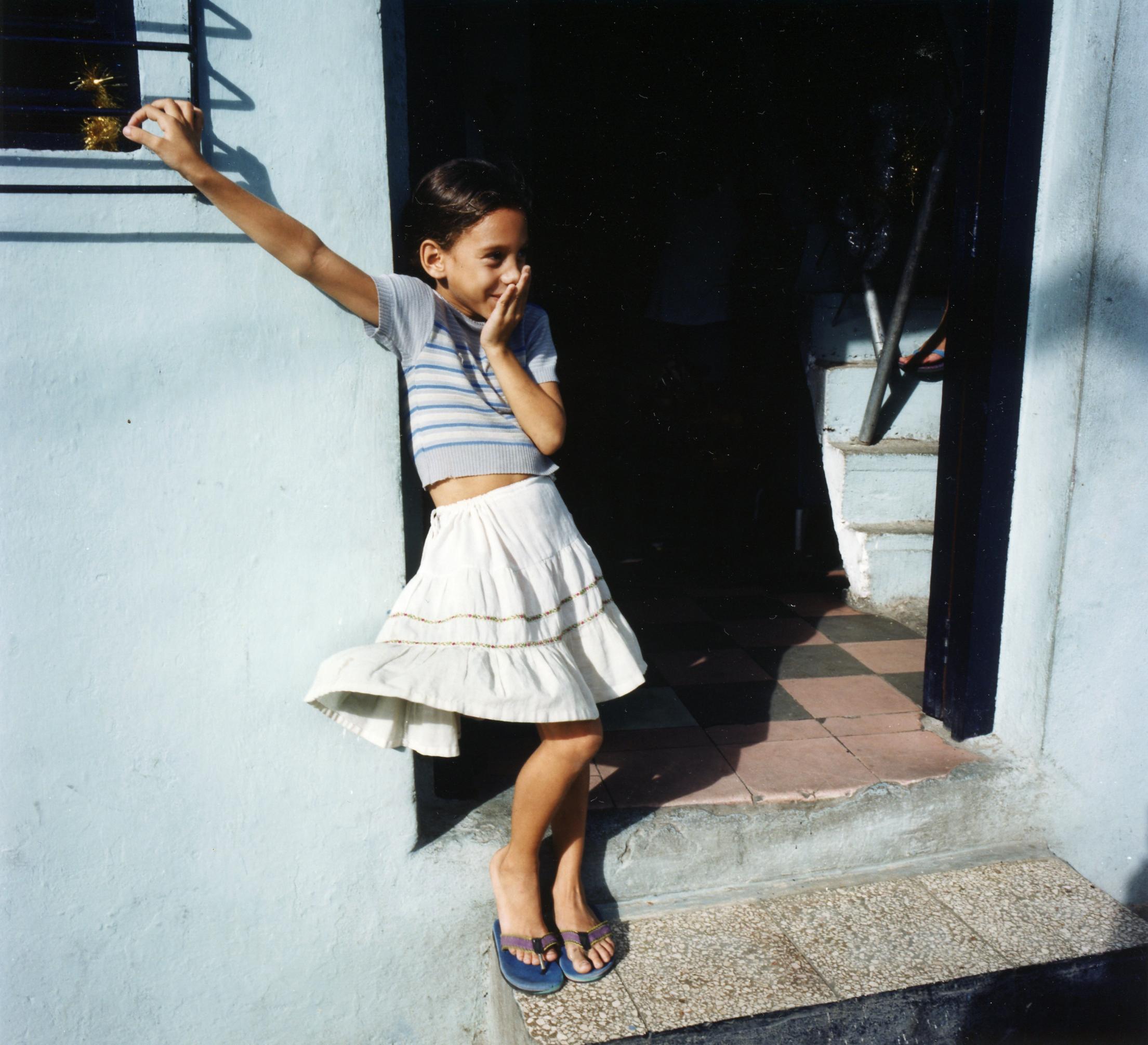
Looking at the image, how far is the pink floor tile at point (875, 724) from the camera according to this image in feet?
8.23

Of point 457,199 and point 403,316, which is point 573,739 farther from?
point 457,199

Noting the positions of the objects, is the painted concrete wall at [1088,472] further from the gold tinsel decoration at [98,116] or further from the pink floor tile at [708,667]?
the gold tinsel decoration at [98,116]

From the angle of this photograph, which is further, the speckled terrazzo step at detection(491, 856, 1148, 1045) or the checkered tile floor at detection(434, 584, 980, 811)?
the checkered tile floor at detection(434, 584, 980, 811)

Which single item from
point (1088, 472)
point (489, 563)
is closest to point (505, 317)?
point (489, 563)

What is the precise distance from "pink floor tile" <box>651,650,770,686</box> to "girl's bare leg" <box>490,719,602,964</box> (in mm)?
1246

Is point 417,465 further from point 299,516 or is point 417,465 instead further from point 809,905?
point 809,905

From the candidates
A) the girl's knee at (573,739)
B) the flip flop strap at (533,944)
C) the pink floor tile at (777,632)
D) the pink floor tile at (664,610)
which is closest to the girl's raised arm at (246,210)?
the girl's knee at (573,739)

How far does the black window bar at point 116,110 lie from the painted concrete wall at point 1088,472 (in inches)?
77.6

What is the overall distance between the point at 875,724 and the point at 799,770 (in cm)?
44

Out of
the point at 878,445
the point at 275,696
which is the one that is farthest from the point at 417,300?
the point at 878,445

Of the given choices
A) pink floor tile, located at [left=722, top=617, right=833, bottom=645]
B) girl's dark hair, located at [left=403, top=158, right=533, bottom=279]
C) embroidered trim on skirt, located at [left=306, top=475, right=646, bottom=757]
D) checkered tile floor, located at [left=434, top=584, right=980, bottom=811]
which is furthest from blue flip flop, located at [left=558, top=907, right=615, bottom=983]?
pink floor tile, located at [left=722, top=617, right=833, bottom=645]

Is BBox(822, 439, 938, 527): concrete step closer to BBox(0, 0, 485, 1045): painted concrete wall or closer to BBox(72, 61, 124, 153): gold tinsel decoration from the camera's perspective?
BBox(0, 0, 485, 1045): painted concrete wall

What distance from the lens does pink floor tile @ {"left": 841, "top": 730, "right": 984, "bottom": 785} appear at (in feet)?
7.29

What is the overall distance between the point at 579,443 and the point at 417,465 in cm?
341
